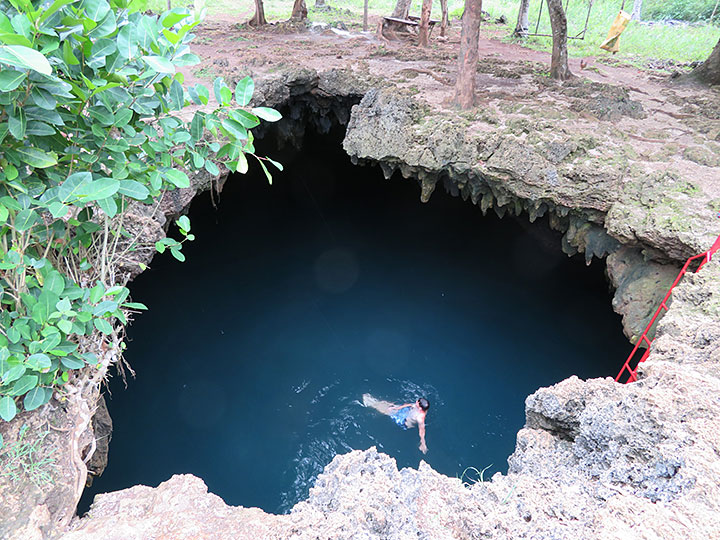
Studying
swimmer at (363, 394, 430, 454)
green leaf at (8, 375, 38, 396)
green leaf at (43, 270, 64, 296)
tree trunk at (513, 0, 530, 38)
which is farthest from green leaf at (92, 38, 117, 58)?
tree trunk at (513, 0, 530, 38)

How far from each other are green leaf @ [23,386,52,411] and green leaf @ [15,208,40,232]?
971 mm

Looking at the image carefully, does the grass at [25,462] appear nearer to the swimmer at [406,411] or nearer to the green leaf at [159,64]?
the green leaf at [159,64]

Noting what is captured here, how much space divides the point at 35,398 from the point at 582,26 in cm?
2281

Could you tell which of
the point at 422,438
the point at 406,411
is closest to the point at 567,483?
the point at 422,438

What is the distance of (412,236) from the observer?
1020cm

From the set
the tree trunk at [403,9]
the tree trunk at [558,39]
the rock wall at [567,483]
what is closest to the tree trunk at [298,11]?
the tree trunk at [403,9]

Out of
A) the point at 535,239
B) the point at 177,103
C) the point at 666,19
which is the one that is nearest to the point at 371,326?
the point at 535,239

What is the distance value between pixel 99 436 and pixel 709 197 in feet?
20.7

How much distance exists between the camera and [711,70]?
848 cm

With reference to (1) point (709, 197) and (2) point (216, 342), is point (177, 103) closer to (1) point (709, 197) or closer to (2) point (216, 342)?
(1) point (709, 197)

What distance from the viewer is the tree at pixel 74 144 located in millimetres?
2088

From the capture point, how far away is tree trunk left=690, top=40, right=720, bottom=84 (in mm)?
8414

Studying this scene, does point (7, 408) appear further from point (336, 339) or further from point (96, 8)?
point (336, 339)

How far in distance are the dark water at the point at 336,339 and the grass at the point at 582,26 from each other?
6252mm
